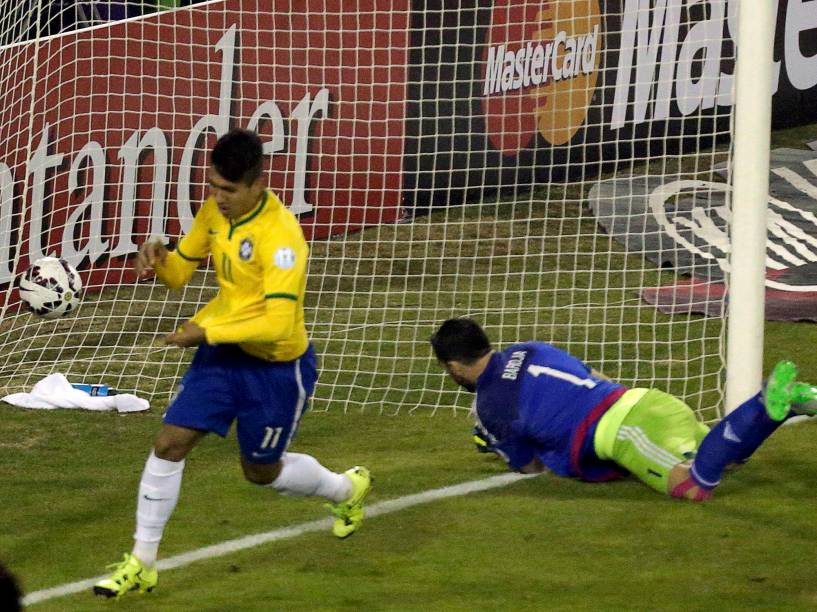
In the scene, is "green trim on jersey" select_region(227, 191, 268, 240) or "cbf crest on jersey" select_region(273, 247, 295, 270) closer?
"cbf crest on jersey" select_region(273, 247, 295, 270)

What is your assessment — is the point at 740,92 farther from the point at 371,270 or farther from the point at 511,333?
the point at 371,270

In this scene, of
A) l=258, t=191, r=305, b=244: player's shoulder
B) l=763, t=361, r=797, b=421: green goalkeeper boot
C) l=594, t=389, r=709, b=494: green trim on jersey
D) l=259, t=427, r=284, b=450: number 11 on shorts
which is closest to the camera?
l=258, t=191, r=305, b=244: player's shoulder

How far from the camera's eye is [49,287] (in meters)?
6.88

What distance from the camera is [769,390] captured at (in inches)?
215

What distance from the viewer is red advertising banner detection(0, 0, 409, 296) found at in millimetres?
10203

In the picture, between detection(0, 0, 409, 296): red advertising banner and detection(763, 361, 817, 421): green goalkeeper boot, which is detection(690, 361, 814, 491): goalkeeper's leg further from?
detection(0, 0, 409, 296): red advertising banner

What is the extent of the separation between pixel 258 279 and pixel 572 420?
153 cm

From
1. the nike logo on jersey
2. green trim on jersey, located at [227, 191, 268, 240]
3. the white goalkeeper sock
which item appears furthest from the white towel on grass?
the nike logo on jersey

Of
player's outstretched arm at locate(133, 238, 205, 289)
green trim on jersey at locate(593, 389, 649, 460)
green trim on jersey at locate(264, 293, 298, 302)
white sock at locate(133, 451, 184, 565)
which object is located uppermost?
player's outstretched arm at locate(133, 238, 205, 289)

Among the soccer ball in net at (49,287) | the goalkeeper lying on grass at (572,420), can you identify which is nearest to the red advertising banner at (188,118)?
the soccer ball in net at (49,287)

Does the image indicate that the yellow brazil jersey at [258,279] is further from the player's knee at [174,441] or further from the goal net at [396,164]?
the goal net at [396,164]

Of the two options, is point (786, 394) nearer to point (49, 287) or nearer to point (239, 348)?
point (239, 348)

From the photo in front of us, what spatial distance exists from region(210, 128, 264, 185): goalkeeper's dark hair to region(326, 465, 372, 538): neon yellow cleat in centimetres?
140

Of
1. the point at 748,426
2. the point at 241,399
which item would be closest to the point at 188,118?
the point at 241,399
